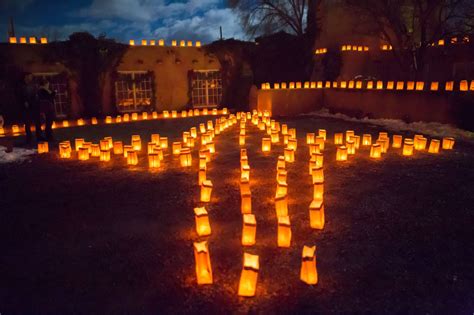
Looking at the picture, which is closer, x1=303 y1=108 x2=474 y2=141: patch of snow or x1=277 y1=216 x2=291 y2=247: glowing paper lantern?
x1=277 y1=216 x2=291 y2=247: glowing paper lantern

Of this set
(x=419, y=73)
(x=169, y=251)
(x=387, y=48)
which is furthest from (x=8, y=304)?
(x=387, y=48)

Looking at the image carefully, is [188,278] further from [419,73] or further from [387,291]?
[419,73]

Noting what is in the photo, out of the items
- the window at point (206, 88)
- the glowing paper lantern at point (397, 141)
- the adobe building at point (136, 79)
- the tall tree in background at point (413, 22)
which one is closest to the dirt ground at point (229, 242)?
the glowing paper lantern at point (397, 141)

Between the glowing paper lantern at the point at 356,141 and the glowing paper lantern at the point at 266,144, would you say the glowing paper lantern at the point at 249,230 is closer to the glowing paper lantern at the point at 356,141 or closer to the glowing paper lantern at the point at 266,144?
the glowing paper lantern at the point at 266,144

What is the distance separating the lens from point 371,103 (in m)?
12.9

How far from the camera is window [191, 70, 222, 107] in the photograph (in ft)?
59.0

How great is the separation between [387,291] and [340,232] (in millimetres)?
1114

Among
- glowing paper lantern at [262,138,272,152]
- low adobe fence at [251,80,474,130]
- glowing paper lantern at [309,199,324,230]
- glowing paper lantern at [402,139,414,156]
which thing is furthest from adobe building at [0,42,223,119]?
glowing paper lantern at [309,199,324,230]

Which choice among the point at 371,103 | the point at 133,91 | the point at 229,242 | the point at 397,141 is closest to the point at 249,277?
the point at 229,242

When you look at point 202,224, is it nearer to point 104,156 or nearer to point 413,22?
point 104,156

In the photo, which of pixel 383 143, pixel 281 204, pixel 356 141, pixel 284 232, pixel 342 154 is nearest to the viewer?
pixel 284 232

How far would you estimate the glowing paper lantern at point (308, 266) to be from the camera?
293cm

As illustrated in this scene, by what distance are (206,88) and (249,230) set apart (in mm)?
15491

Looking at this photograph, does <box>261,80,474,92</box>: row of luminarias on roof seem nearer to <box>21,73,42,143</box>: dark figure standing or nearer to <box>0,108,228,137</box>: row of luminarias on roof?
<box>0,108,228,137</box>: row of luminarias on roof
